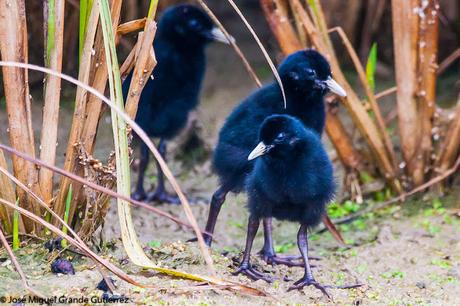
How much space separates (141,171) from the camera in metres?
6.81

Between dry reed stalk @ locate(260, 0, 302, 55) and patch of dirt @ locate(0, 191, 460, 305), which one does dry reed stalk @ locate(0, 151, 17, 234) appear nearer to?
patch of dirt @ locate(0, 191, 460, 305)

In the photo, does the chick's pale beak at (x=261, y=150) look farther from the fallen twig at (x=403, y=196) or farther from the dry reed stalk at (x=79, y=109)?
the fallen twig at (x=403, y=196)

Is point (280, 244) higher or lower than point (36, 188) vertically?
lower

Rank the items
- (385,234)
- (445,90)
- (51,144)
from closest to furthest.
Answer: (51,144) → (385,234) → (445,90)

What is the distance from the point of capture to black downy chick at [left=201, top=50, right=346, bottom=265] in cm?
514

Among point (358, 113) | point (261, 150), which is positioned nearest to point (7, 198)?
point (261, 150)

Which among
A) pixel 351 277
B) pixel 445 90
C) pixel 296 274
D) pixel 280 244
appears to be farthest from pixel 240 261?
pixel 445 90

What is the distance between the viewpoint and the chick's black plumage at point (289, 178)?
4492 mm

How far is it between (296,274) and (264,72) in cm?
412

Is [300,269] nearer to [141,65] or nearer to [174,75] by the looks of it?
[141,65]

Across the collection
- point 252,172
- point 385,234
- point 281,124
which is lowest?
point 385,234

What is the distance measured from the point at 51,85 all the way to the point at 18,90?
0.55 feet

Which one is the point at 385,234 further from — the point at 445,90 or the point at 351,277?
the point at 445,90

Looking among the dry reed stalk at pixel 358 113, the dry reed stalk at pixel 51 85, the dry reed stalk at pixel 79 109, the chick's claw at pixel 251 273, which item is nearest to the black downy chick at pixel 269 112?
the chick's claw at pixel 251 273
